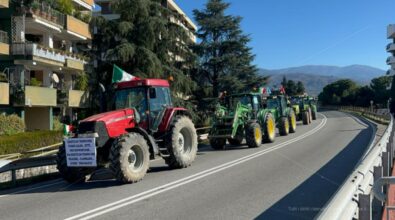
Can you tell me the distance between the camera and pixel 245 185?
10.4m

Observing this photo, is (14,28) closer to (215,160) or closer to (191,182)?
(215,160)

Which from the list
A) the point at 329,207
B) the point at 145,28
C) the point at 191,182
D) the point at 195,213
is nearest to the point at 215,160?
the point at 191,182

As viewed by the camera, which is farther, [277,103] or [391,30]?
[391,30]

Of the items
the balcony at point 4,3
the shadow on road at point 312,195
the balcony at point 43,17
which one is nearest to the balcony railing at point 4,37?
the balcony at point 4,3

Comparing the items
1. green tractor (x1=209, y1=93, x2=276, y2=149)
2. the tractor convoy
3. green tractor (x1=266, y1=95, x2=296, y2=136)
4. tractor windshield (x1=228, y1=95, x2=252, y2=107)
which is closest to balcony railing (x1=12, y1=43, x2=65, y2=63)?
green tractor (x1=209, y1=93, x2=276, y2=149)

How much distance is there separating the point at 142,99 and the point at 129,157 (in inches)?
89.9

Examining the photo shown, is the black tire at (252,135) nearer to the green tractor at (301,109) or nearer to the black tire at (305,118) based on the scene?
the green tractor at (301,109)

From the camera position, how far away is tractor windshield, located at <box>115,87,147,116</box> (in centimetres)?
1320

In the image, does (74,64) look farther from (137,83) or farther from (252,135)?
(137,83)

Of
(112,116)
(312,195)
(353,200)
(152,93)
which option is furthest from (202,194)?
(353,200)

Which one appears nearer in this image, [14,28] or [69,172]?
[69,172]

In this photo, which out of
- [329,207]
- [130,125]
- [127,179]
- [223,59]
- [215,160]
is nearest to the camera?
[329,207]

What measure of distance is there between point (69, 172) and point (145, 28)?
21.7m

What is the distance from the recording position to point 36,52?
29609 millimetres
